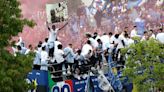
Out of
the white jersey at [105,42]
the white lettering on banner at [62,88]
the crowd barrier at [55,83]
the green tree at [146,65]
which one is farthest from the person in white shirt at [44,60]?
the green tree at [146,65]

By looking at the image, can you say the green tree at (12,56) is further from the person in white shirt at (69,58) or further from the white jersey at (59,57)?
the person in white shirt at (69,58)

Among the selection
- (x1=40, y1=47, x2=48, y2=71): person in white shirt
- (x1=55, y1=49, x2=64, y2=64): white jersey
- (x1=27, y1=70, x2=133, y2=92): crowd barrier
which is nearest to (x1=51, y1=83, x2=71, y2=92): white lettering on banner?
(x1=27, y1=70, x2=133, y2=92): crowd barrier

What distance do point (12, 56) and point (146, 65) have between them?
13.7ft

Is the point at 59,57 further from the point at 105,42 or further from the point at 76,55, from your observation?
the point at 105,42

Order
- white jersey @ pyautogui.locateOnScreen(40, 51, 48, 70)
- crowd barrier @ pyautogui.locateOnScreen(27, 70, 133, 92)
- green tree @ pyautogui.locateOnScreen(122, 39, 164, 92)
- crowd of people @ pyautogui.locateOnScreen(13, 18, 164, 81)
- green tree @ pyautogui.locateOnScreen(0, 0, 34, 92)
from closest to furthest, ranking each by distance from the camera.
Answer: green tree @ pyautogui.locateOnScreen(0, 0, 34, 92) → green tree @ pyautogui.locateOnScreen(122, 39, 164, 92) → crowd barrier @ pyautogui.locateOnScreen(27, 70, 133, 92) → white jersey @ pyautogui.locateOnScreen(40, 51, 48, 70) → crowd of people @ pyautogui.locateOnScreen(13, 18, 164, 81)

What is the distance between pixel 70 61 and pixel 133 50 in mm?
4024

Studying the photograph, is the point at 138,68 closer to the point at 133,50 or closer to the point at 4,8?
the point at 133,50

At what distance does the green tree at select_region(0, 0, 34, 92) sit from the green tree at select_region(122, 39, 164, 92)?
11.9ft

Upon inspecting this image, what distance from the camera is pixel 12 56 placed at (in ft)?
34.5

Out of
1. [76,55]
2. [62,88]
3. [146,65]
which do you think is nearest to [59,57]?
[76,55]

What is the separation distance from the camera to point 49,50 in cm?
1738

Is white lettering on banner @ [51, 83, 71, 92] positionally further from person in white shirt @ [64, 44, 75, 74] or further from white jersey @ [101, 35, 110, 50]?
white jersey @ [101, 35, 110, 50]

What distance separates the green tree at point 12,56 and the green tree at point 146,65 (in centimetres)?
362

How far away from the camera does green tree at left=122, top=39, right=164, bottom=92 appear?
13164 millimetres
